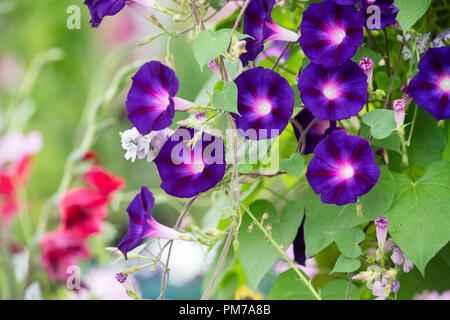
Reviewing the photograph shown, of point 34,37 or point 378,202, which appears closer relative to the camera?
point 378,202

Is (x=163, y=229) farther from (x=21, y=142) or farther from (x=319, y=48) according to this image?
(x=21, y=142)

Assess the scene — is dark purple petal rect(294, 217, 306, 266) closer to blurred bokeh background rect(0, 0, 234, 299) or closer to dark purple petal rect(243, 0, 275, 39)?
dark purple petal rect(243, 0, 275, 39)

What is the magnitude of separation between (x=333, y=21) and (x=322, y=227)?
0.17 metres

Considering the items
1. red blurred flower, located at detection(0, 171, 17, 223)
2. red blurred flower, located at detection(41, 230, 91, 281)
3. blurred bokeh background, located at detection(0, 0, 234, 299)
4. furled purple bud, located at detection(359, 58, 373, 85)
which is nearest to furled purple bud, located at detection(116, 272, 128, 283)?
furled purple bud, located at detection(359, 58, 373, 85)

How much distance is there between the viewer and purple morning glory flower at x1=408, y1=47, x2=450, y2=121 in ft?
1.37

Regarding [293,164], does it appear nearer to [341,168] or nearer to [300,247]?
[341,168]

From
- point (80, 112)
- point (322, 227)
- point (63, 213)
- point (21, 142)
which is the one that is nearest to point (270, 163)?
point (322, 227)

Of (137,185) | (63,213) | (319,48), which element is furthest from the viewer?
(137,185)

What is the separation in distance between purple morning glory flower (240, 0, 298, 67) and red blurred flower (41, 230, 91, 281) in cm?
46

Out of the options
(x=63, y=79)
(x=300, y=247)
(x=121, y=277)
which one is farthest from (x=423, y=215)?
(x=63, y=79)

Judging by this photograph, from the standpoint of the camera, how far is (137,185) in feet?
5.12

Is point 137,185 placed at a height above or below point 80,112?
below

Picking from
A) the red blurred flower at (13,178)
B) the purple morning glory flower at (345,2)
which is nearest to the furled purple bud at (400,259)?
the purple morning glory flower at (345,2)

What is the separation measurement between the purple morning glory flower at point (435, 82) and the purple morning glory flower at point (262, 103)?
10 centimetres
